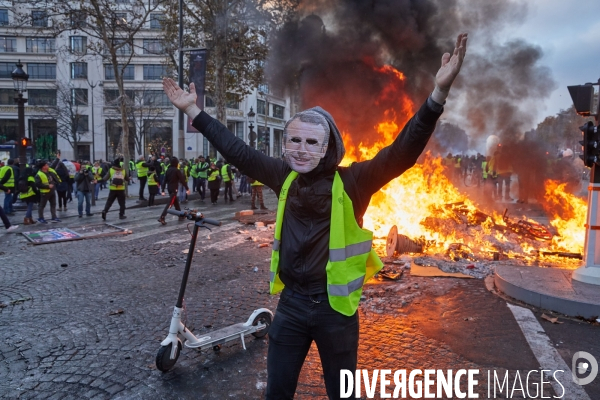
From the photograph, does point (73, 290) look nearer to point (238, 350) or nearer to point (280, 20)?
point (238, 350)

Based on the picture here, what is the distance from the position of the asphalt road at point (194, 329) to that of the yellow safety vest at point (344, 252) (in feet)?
4.73

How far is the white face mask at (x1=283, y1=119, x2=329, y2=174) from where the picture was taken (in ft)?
7.71

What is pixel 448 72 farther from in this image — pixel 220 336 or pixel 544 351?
pixel 544 351

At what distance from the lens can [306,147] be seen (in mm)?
2357

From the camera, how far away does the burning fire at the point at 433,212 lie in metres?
9.48

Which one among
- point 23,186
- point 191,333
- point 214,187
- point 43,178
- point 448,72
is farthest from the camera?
point 214,187

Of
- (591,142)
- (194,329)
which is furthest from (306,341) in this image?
(591,142)

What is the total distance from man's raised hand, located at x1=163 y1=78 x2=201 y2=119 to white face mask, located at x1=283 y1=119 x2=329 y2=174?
0.78m

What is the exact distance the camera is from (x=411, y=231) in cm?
1005

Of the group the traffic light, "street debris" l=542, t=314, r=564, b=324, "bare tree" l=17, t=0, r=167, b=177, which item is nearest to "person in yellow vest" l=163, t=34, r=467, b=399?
"street debris" l=542, t=314, r=564, b=324

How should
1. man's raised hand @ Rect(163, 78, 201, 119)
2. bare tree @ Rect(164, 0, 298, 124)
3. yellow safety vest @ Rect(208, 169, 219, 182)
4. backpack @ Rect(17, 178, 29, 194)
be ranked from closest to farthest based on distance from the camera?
man's raised hand @ Rect(163, 78, 201, 119) < backpack @ Rect(17, 178, 29, 194) < yellow safety vest @ Rect(208, 169, 219, 182) < bare tree @ Rect(164, 0, 298, 124)

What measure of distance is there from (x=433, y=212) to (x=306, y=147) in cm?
920

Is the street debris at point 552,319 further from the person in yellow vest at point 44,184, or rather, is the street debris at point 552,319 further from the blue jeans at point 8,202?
the blue jeans at point 8,202

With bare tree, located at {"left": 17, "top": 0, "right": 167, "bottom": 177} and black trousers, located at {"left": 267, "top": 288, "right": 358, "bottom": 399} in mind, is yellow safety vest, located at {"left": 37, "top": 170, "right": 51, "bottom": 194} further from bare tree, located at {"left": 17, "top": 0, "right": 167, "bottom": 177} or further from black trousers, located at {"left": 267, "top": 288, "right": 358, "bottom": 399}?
black trousers, located at {"left": 267, "top": 288, "right": 358, "bottom": 399}
